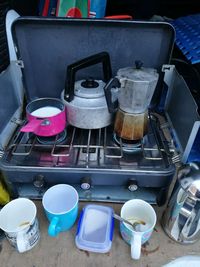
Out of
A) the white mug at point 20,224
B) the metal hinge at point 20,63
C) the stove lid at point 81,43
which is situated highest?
the stove lid at point 81,43

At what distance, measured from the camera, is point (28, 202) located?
563 mm

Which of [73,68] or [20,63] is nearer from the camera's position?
[73,68]

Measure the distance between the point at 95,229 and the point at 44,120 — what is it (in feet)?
1.01

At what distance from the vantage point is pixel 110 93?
60 centimetres

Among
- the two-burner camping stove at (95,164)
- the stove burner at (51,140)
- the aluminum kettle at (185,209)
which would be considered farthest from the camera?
the stove burner at (51,140)

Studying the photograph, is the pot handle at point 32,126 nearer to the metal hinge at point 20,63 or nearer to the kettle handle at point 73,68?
the kettle handle at point 73,68

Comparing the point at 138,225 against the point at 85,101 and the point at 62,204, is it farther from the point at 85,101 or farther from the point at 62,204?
the point at 85,101

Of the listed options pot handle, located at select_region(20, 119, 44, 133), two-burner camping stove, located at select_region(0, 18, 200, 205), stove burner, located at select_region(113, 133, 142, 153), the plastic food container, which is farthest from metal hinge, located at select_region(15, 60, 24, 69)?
the plastic food container

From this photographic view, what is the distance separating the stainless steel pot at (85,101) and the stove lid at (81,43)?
0.10 metres

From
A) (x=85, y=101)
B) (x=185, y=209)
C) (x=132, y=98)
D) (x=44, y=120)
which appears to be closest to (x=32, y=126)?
(x=44, y=120)

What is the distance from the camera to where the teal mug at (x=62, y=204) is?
53 cm

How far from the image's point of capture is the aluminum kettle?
0.47 m

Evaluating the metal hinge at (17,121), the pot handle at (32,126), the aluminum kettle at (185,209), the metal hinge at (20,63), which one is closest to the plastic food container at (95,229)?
the aluminum kettle at (185,209)

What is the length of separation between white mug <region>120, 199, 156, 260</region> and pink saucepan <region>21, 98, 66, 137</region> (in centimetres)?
28
